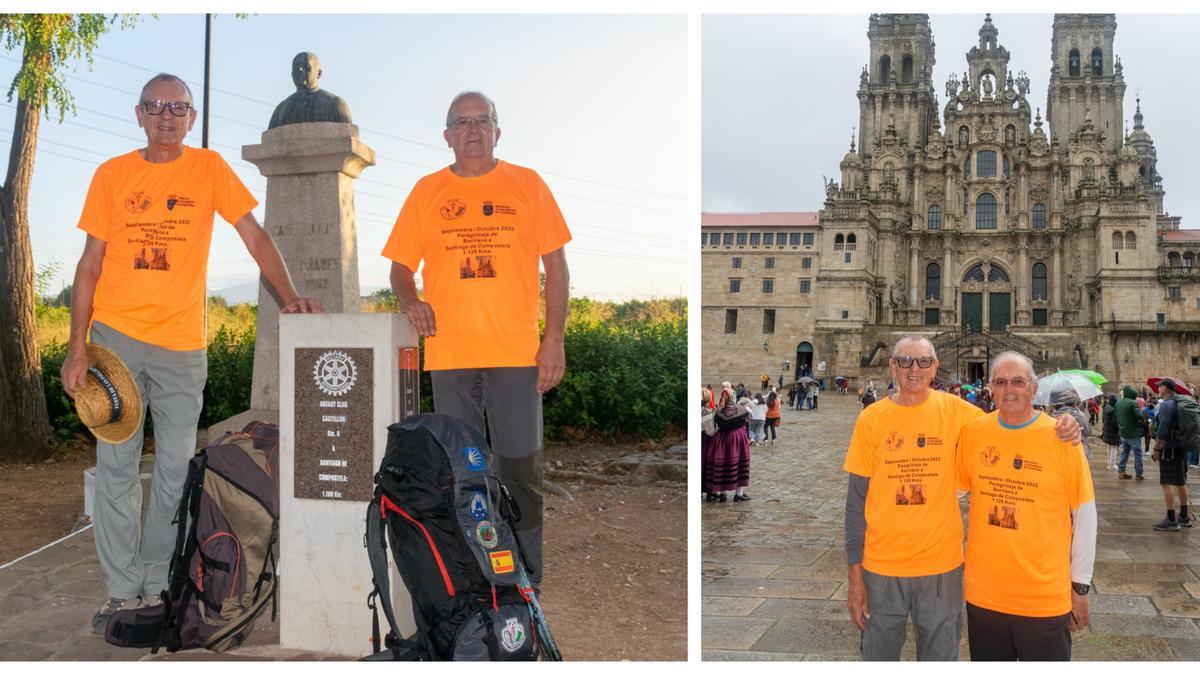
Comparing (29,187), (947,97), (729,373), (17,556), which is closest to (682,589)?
(17,556)

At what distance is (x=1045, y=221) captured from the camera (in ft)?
170

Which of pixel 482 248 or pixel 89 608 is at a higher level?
pixel 482 248

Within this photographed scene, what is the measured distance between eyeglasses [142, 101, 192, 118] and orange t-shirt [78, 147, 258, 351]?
0.18 m

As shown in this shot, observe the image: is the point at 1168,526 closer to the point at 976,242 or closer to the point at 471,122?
the point at 471,122

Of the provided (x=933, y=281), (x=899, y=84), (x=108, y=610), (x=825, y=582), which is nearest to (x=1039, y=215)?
(x=933, y=281)

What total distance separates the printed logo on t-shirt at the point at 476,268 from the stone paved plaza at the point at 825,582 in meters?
2.29

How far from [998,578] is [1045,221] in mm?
54546

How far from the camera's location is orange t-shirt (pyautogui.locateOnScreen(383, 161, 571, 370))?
352 cm

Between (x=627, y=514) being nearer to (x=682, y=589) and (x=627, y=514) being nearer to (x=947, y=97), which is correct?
(x=682, y=589)

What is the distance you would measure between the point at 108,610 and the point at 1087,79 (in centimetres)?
5969

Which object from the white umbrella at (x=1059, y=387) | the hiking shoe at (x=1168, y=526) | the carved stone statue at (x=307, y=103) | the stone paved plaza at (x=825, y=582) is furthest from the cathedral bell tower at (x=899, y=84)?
the carved stone statue at (x=307, y=103)

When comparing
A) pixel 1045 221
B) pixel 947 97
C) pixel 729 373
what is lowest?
pixel 729 373

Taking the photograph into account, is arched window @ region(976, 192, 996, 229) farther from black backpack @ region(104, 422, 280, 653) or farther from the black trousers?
black backpack @ region(104, 422, 280, 653)

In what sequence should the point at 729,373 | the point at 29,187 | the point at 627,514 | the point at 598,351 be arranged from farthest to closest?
1. the point at 729,373
2. the point at 598,351
3. the point at 29,187
4. the point at 627,514
